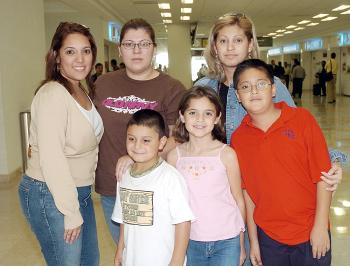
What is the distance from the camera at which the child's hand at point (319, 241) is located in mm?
1899

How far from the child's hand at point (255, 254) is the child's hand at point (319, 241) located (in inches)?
12.1

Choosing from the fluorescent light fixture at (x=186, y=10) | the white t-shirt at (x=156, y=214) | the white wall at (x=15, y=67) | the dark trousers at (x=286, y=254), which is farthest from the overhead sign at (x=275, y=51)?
the white t-shirt at (x=156, y=214)

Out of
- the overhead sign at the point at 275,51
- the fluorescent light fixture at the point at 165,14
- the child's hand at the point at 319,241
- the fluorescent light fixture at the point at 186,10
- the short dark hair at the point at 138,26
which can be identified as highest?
the fluorescent light fixture at the point at 165,14

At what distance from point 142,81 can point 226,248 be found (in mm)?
1013

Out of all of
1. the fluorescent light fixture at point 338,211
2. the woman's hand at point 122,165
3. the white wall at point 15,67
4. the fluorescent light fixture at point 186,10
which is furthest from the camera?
the fluorescent light fixture at point 186,10

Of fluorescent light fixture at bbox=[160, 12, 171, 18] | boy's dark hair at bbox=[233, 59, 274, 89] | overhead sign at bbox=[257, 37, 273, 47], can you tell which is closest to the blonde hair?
boy's dark hair at bbox=[233, 59, 274, 89]

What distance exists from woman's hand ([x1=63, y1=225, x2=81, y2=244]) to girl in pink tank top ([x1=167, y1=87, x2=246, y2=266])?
56 cm

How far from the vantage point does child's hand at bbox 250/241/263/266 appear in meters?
2.13

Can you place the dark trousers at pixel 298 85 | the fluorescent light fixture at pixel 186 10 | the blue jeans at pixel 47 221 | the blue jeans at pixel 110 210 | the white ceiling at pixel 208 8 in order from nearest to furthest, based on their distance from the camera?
the blue jeans at pixel 47 221
the blue jeans at pixel 110 210
the white ceiling at pixel 208 8
the fluorescent light fixture at pixel 186 10
the dark trousers at pixel 298 85

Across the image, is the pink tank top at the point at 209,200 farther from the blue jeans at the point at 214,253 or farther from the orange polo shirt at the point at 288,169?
the orange polo shirt at the point at 288,169

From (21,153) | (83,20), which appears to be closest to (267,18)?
(83,20)

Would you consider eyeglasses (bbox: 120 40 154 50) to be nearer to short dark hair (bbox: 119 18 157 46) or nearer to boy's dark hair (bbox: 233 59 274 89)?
short dark hair (bbox: 119 18 157 46)

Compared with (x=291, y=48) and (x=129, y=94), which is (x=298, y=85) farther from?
(x=129, y=94)

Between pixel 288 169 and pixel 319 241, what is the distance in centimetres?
37
